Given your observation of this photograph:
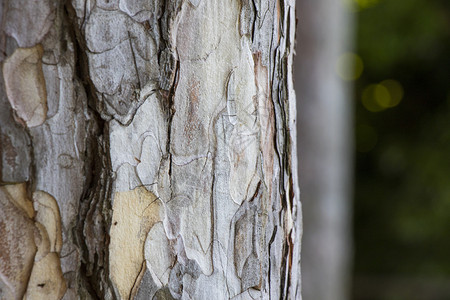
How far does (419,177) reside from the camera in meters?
3.72

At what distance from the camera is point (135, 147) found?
527mm

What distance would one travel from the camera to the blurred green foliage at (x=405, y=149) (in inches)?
144

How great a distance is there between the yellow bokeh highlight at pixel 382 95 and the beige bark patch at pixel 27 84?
392 cm

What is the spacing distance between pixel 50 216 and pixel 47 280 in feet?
0.21

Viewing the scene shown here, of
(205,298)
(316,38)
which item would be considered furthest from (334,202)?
(205,298)

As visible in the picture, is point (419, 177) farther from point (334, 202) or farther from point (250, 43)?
point (250, 43)

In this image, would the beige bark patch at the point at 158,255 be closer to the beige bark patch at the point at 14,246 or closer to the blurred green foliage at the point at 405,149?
the beige bark patch at the point at 14,246

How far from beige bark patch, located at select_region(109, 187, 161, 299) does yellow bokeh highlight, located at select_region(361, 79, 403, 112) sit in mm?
3866

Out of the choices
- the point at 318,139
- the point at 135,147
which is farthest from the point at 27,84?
the point at 318,139

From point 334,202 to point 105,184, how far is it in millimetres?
2095

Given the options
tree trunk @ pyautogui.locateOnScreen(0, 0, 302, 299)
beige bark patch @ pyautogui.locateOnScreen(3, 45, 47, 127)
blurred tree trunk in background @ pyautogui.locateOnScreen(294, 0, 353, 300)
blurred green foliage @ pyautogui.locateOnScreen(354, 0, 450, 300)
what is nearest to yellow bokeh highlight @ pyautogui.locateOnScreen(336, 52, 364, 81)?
blurred green foliage @ pyautogui.locateOnScreen(354, 0, 450, 300)

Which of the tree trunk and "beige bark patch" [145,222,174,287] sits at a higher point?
the tree trunk

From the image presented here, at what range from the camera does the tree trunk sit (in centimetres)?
50

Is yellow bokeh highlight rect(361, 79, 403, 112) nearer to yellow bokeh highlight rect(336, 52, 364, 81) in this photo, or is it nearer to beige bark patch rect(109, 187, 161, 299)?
yellow bokeh highlight rect(336, 52, 364, 81)
